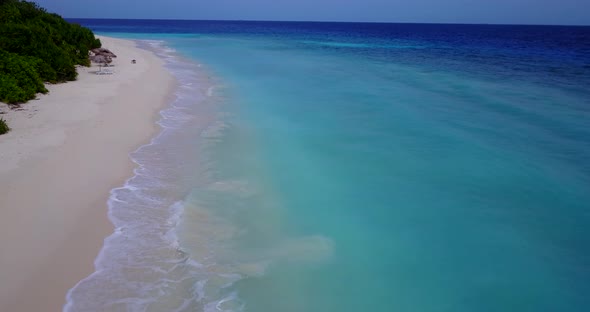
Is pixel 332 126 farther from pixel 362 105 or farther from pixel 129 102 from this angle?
pixel 129 102

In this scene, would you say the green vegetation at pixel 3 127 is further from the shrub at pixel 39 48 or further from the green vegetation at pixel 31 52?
the shrub at pixel 39 48

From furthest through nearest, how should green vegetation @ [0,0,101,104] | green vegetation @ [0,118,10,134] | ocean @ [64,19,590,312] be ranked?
green vegetation @ [0,0,101,104], green vegetation @ [0,118,10,134], ocean @ [64,19,590,312]

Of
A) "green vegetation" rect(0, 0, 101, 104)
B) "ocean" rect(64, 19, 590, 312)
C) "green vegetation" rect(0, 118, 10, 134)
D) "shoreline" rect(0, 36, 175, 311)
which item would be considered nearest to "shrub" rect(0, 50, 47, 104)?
"green vegetation" rect(0, 0, 101, 104)

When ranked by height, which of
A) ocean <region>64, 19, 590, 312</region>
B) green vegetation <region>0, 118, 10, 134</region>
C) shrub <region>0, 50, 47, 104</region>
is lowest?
ocean <region>64, 19, 590, 312</region>

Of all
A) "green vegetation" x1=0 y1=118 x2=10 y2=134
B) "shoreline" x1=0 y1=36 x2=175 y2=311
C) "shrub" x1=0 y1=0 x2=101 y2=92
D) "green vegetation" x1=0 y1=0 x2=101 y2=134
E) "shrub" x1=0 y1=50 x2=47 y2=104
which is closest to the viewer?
"shoreline" x1=0 y1=36 x2=175 y2=311

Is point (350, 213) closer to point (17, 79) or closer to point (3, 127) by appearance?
point (3, 127)

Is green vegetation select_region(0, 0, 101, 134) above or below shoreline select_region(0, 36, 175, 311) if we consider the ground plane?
above

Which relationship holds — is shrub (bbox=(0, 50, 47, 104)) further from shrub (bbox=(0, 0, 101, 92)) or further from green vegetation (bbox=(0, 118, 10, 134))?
green vegetation (bbox=(0, 118, 10, 134))

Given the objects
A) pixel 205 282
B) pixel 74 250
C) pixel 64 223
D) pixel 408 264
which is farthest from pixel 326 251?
pixel 64 223
